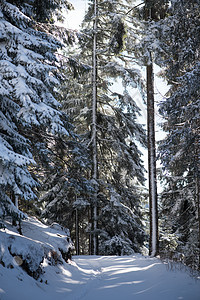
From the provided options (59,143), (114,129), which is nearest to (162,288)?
(59,143)

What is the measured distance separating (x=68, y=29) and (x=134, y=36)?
15.7 ft

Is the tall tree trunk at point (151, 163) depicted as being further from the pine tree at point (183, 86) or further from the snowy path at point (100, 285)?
the snowy path at point (100, 285)

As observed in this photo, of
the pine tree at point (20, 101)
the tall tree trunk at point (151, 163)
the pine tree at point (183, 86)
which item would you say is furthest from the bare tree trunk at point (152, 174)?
the pine tree at point (20, 101)

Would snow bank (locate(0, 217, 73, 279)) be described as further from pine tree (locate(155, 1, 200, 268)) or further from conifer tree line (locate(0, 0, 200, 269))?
pine tree (locate(155, 1, 200, 268))

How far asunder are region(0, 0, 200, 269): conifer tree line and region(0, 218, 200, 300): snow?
924mm

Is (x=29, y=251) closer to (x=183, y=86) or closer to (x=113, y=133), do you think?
(x=183, y=86)

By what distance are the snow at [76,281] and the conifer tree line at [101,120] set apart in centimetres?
92

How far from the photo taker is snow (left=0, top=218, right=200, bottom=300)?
15.1ft

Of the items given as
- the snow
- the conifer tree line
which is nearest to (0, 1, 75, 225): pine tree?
the conifer tree line

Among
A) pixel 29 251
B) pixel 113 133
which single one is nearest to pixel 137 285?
pixel 29 251

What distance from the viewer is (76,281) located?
646 centimetres

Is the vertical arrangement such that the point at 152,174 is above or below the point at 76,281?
above

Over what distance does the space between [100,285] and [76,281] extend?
771mm

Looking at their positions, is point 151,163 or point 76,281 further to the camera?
point 151,163
